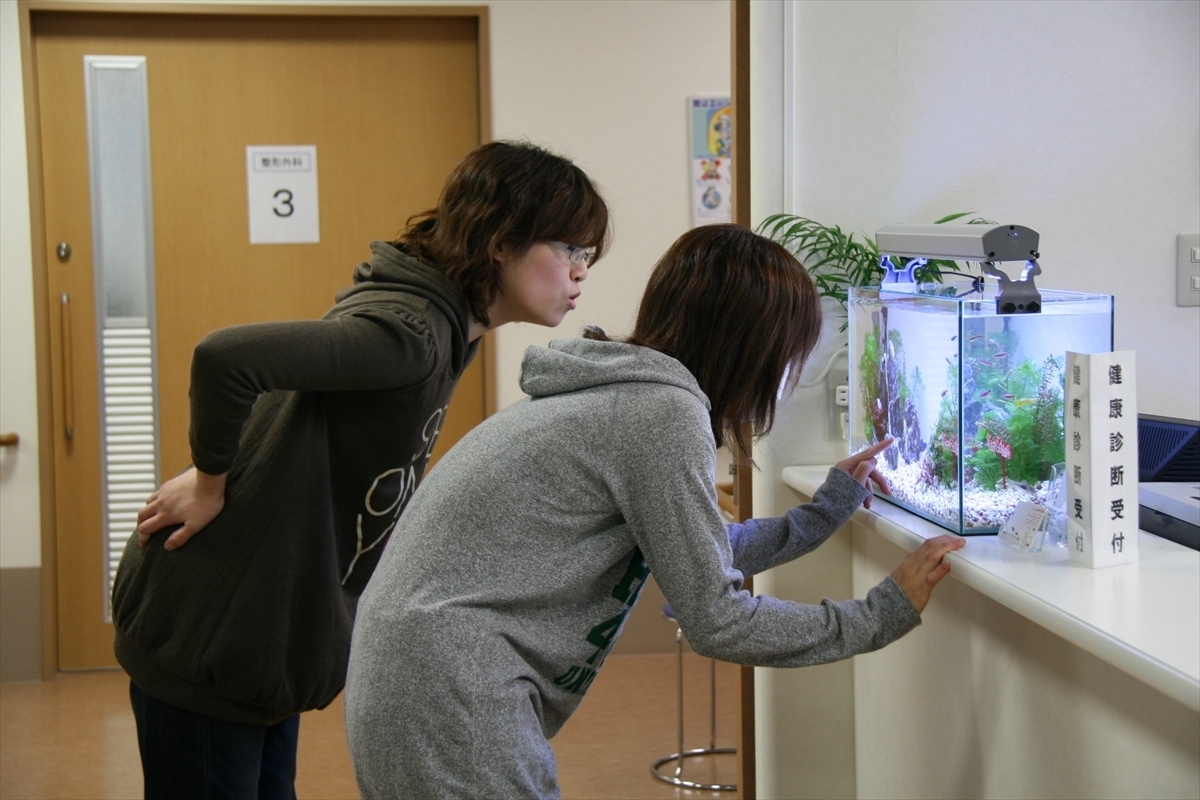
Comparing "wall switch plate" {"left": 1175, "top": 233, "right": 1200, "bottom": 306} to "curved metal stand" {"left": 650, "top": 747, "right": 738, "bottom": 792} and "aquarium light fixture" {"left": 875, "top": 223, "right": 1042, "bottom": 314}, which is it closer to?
"aquarium light fixture" {"left": 875, "top": 223, "right": 1042, "bottom": 314}

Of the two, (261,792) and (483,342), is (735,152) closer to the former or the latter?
(261,792)

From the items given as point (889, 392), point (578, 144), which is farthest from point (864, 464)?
point (578, 144)

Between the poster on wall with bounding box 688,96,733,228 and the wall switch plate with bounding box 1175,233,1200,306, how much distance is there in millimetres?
1934

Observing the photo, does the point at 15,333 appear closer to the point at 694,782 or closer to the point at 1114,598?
the point at 694,782

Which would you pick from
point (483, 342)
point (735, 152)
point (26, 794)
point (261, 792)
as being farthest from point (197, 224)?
point (261, 792)

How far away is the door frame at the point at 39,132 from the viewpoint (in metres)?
3.73

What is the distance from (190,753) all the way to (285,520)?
33 centimetres

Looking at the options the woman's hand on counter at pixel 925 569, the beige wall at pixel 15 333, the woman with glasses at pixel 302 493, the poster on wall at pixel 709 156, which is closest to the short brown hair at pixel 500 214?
the woman with glasses at pixel 302 493

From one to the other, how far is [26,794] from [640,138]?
2571 millimetres

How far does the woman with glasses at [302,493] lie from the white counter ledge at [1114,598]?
601 mm

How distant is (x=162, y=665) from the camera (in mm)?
1493

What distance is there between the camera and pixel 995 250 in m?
1.47

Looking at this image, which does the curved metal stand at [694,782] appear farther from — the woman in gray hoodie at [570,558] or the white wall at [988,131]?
the woman in gray hoodie at [570,558]

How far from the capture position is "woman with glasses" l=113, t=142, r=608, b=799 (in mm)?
1479
